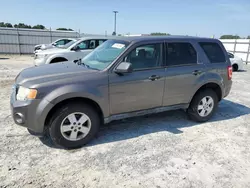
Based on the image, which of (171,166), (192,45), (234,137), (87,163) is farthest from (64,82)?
(234,137)

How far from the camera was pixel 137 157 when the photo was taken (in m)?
3.20

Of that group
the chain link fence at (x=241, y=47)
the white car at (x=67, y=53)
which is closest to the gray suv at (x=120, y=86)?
the white car at (x=67, y=53)

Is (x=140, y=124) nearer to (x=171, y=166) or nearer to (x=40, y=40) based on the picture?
(x=171, y=166)

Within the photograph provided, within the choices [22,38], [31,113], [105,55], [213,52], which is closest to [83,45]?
[105,55]

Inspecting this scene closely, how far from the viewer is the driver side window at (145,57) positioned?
3.70 meters

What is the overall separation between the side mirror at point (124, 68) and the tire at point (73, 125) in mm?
774

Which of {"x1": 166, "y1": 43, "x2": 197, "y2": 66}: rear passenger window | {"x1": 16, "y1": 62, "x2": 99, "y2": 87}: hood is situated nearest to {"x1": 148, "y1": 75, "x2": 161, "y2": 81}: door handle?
{"x1": 166, "y1": 43, "x2": 197, "y2": 66}: rear passenger window

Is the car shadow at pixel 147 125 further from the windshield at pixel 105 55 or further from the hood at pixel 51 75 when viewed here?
the windshield at pixel 105 55

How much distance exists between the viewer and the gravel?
106 inches

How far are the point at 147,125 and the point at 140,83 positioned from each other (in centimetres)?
110

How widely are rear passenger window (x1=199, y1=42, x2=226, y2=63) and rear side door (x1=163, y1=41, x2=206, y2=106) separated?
271mm

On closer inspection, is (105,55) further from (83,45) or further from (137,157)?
(83,45)

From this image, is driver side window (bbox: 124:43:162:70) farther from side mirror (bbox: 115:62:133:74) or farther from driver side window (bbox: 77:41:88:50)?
driver side window (bbox: 77:41:88:50)

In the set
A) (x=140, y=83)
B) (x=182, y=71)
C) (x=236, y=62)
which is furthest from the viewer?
(x=236, y=62)
